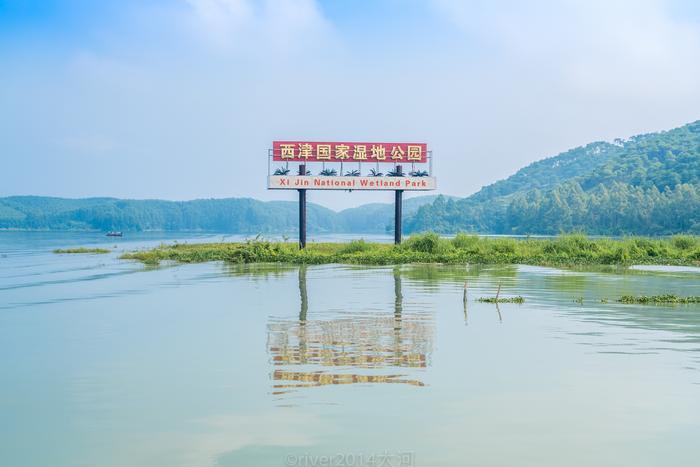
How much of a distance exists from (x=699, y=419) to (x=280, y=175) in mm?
44587

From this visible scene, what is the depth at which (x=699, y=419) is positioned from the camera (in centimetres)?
1229

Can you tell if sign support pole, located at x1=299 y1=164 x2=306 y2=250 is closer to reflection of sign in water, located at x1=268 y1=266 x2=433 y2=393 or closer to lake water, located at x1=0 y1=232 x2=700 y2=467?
lake water, located at x1=0 y1=232 x2=700 y2=467

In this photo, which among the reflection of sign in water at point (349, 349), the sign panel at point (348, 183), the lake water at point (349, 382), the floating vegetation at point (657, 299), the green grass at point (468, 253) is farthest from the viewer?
the sign panel at point (348, 183)

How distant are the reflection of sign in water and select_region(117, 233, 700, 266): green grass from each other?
27008 millimetres

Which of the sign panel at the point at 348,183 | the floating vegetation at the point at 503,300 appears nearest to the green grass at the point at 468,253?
the sign panel at the point at 348,183

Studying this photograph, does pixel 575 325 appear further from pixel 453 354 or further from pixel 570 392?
pixel 570 392

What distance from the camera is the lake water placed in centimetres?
1095

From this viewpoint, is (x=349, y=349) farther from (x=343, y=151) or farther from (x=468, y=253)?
(x=343, y=151)

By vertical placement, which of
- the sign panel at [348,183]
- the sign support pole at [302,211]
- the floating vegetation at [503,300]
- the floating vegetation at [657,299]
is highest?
the sign panel at [348,183]

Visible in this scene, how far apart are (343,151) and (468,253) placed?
1190 centimetres

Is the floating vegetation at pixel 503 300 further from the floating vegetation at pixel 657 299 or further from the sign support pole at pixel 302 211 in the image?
the sign support pole at pixel 302 211

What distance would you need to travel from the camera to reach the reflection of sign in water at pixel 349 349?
15.1 metres

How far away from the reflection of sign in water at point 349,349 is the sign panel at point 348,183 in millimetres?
30811


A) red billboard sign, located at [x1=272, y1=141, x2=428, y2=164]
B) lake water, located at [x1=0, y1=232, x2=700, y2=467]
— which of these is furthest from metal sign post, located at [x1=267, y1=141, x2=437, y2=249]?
lake water, located at [x1=0, y1=232, x2=700, y2=467]
